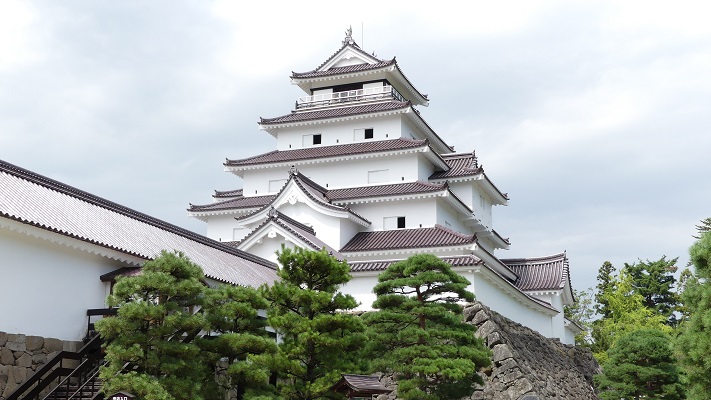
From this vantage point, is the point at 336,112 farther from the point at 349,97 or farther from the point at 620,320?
the point at 620,320

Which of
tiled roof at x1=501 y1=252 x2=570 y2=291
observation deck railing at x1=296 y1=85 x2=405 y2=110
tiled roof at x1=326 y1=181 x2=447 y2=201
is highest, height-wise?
observation deck railing at x1=296 y1=85 x2=405 y2=110

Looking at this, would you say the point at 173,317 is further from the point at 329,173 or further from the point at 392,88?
the point at 392,88

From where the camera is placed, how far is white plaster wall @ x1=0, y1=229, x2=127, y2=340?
13.9 meters

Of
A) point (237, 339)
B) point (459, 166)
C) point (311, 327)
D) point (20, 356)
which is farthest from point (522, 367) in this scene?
point (20, 356)

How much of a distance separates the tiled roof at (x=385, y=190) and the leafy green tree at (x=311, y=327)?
1377 centimetres

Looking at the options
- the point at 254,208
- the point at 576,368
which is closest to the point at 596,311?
the point at 576,368

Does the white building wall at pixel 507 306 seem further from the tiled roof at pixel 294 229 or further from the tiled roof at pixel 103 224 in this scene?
the tiled roof at pixel 103 224

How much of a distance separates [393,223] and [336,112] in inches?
277

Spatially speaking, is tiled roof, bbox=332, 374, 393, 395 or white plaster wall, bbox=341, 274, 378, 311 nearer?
tiled roof, bbox=332, 374, 393, 395

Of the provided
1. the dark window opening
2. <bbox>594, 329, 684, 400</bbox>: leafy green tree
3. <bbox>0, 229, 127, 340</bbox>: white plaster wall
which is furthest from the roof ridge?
<bbox>594, 329, 684, 400</bbox>: leafy green tree

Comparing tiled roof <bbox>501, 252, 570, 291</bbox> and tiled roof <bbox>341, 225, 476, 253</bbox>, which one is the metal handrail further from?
tiled roof <bbox>501, 252, 570, 291</bbox>

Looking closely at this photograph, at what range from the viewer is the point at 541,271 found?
34.8 meters

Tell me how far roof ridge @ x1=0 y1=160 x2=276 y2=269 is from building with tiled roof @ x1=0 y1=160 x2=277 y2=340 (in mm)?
33

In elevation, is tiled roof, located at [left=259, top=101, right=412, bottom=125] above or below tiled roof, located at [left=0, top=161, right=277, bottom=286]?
above
